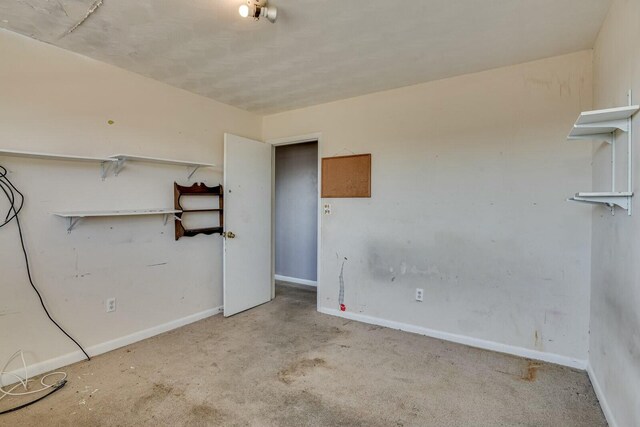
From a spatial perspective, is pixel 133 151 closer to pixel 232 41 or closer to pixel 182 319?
pixel 232 41

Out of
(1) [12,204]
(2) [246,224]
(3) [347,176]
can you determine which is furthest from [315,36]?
(1) [12,204]

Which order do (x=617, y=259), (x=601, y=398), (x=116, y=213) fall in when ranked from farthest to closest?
(x=116, y=213) < (x=601, y=398) < (x=617, y=259)

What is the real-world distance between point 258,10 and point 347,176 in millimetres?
1962

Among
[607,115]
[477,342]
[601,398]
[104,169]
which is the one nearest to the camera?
[607,115]

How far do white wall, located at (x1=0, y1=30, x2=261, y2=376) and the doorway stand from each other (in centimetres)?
186

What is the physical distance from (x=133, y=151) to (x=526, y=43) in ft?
10.6

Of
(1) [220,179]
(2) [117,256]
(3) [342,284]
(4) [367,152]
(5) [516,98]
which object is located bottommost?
(3) [342,284]

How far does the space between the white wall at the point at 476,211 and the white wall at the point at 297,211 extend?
54.8 inches

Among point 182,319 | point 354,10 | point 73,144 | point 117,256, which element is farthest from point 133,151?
point 354,10

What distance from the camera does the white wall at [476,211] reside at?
2465mm

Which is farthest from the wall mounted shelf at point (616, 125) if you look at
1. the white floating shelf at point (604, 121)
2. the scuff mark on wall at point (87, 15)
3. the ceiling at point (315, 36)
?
the scuff mark on wall at point (87, 15)

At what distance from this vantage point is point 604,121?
1658mm

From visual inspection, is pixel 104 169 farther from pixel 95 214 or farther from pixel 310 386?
pixel 310 386

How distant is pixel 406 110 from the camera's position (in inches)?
124
